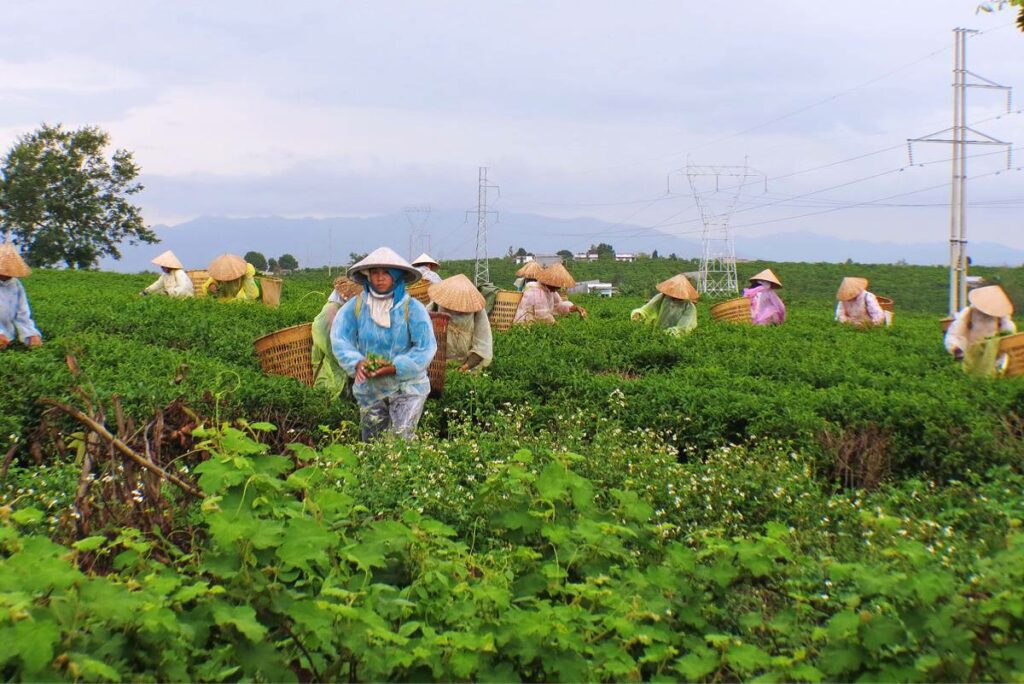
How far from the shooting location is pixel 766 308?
15.5 metres

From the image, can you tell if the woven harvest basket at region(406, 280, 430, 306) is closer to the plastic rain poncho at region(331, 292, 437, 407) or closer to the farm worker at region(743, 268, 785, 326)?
the farm worker at region(743, 268, 785, 326)

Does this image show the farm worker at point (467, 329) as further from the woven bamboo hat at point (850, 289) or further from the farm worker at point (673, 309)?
the woven bamboo hat at point (850, 289)

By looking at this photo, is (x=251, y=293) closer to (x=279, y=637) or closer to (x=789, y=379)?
(x=789, y=379)

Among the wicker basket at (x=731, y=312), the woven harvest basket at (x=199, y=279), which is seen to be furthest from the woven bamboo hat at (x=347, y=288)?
the woven harvest basket at (x=199, y=279)

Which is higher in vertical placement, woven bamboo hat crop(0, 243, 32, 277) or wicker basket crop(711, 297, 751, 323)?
woven bamboo hat crop(0, 243, 32, 277)

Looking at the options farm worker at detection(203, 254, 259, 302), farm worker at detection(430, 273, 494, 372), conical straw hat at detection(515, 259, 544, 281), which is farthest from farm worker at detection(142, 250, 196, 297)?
farm worker at detection(430, 273, 494, 372)

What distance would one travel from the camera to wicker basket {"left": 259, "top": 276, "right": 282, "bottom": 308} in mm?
16516

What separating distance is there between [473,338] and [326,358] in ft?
5.01

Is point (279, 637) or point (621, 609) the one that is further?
point (621, 609)

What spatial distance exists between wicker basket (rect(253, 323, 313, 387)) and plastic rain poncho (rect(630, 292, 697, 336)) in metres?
5.02

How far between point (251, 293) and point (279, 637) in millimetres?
12830

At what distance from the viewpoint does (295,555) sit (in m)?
3.54

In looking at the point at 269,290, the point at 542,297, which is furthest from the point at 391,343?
the point at 269,290

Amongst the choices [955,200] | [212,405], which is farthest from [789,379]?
[955,200]
